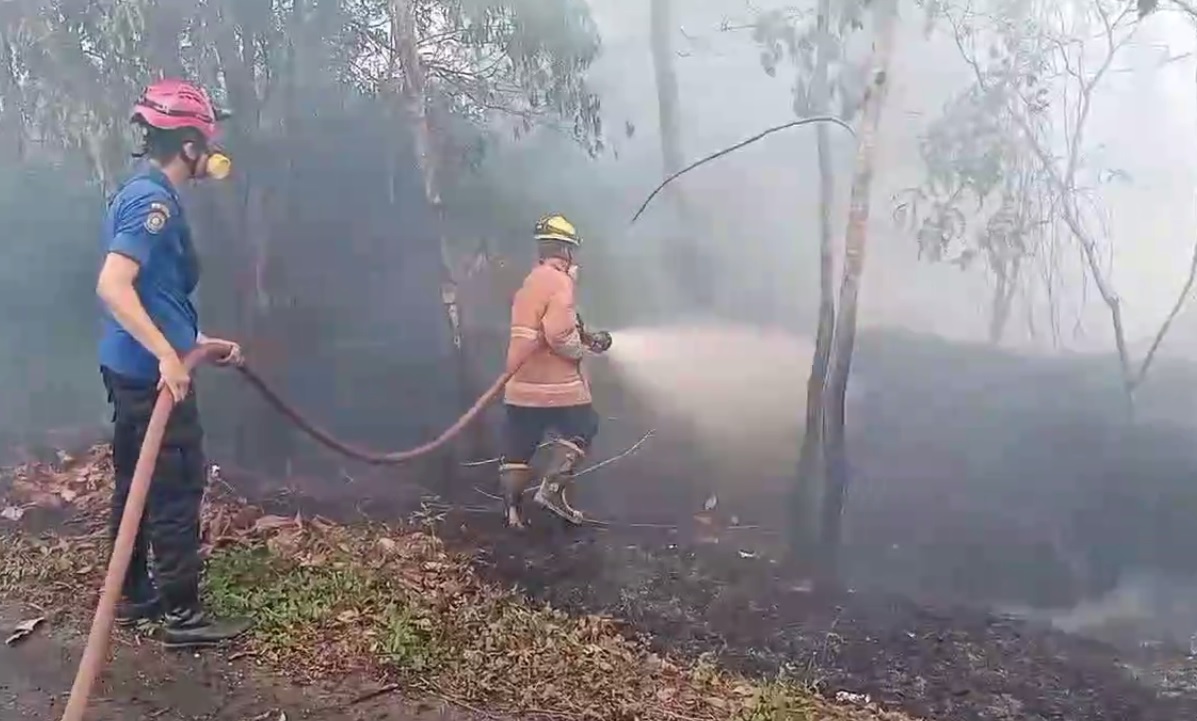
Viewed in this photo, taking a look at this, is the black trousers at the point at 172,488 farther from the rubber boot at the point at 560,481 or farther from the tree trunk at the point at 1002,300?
the tree trunk at the point at 1002,300

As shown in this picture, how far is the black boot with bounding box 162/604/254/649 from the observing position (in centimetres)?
364

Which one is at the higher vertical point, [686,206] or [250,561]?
[686,206]

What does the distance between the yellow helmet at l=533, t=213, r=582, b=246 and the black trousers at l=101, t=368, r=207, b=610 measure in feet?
4.45

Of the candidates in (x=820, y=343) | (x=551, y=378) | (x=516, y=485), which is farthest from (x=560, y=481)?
(x=820, y=343)

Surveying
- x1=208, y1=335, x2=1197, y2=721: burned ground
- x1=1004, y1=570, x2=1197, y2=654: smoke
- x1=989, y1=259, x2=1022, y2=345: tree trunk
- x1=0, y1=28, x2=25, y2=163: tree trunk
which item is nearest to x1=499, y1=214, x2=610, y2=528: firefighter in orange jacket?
x1=208, y1=335, x2=1197, y2=721: burned ground

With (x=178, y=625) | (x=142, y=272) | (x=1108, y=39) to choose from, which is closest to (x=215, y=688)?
(x=178, y=625)

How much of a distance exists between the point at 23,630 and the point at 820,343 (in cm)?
296

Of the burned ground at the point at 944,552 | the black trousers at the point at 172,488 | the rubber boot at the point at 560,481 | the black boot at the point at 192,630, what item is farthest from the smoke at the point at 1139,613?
the black trousers at the point at 172,488

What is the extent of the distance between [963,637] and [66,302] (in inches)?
153

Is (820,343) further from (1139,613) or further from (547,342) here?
(1139,613)

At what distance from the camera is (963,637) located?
3398mm

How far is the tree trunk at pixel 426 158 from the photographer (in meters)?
4.20

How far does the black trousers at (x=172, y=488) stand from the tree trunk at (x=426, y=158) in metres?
1.00

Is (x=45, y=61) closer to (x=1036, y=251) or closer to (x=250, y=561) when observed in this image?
(x=250, y=561)
